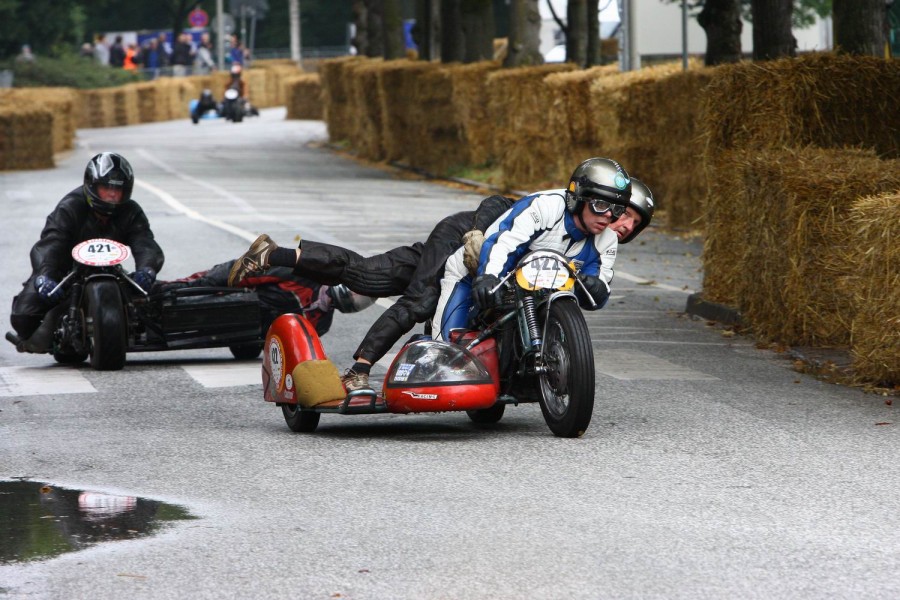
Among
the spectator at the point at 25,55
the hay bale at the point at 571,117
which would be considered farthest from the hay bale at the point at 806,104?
the spectator at the point at 25,55

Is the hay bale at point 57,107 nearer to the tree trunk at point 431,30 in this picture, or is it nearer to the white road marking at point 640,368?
the tree trunk at point 431,30

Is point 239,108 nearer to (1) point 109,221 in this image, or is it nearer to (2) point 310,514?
(1) point 109,221

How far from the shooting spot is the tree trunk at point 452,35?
3756 centimetres

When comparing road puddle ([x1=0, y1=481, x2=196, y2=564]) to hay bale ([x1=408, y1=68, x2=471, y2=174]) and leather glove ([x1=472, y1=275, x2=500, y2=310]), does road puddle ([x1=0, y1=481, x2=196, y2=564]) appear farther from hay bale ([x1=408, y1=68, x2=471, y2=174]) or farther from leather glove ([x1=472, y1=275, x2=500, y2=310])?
hay bale ([x1=408, y1=68, x2=471, y2=174])

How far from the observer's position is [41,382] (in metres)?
11.8

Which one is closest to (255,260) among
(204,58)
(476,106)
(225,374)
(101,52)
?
(225,374)

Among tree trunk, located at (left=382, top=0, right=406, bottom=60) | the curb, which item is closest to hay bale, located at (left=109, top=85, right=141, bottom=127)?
tree trunk, located at (left=382, top=0, right=406, bottom=60)

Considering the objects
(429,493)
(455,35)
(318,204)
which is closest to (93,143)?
(455,35)

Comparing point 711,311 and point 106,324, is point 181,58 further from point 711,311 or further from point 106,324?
point 106,324

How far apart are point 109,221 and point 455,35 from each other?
83.9ft

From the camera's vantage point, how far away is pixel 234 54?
Answer: 79.6 metres

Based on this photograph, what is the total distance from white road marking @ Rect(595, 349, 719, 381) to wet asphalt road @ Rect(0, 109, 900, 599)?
47 mm

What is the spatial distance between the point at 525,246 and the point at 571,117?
63.0 feet

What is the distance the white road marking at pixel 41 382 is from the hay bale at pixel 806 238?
495 cm
